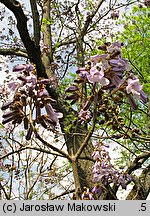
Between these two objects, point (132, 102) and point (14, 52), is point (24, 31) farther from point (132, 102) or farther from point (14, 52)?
point (132, 102)

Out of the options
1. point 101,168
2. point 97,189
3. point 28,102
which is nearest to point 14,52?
point 101,168

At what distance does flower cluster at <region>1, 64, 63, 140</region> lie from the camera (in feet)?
6.38

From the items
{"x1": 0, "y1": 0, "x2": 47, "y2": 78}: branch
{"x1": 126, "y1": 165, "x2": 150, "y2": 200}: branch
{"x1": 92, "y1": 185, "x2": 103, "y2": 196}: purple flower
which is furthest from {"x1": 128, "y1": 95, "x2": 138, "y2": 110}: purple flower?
{"x1": 126, "y1": 165, "x2": 150, "y2": 200}: branch

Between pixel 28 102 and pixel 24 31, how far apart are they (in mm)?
3085

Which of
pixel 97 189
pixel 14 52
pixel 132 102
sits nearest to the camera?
pixel 132 102

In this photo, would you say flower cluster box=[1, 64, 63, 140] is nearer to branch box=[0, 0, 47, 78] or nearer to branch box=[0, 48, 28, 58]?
branch box=[0, 0, 47, 78]

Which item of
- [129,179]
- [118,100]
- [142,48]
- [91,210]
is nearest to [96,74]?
[118,100]

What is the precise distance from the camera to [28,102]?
1990mm

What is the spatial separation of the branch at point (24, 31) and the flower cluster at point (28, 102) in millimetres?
2654

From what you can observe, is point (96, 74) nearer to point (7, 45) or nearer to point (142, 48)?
point (7, 45)

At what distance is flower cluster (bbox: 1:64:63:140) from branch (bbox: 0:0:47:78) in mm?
2654

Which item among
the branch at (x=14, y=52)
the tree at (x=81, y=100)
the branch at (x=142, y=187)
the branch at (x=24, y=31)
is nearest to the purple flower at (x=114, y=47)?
the tree at (x=81, y=100)

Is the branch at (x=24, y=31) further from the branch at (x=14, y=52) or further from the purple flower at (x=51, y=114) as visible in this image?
the purple flower at (x=51, y=114)

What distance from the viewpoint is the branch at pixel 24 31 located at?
175 inches
